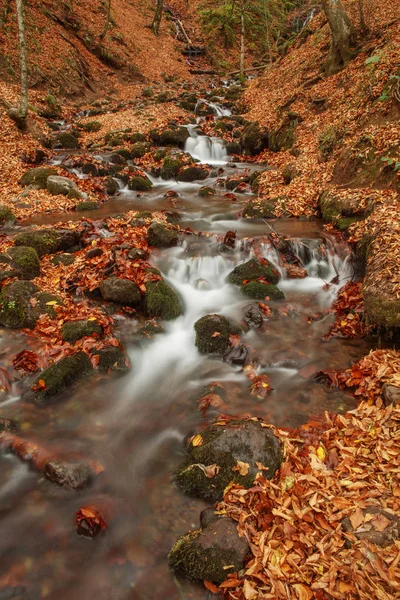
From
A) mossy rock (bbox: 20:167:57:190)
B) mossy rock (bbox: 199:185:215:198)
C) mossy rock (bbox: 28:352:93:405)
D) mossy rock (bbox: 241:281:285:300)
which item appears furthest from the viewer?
mossy rock (bbox: 199:185:215:198)

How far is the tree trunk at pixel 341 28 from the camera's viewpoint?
13633mm

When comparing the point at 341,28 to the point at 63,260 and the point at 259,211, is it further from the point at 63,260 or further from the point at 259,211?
the point at 63,260

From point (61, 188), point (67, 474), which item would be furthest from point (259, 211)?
point (67, 474)

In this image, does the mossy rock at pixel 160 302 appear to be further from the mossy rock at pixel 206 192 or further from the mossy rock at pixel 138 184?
the mossy rock at pixel 138 184

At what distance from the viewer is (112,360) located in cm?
547

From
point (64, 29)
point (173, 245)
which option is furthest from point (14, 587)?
point (64, 29)

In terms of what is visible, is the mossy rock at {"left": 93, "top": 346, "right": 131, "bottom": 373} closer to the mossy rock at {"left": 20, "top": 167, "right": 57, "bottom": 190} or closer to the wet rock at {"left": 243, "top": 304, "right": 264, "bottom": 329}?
the wet rock at {"left": 243, "top": 304, "right": 264, "bottom": 329}

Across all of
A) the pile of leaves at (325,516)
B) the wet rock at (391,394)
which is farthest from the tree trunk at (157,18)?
the pile of leaves at (325,516)

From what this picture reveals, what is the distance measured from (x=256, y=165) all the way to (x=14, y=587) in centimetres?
1525

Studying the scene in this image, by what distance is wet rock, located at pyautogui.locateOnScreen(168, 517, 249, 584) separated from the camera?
2855 mm

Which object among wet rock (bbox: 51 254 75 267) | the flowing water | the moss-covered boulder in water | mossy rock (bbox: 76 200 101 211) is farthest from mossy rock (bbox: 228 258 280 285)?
mossy rock (bbox: 76 200 101 211)

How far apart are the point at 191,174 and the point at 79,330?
10.3m

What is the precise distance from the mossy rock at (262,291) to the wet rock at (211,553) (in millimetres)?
4577

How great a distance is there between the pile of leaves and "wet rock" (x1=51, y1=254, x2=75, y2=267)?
560cm
